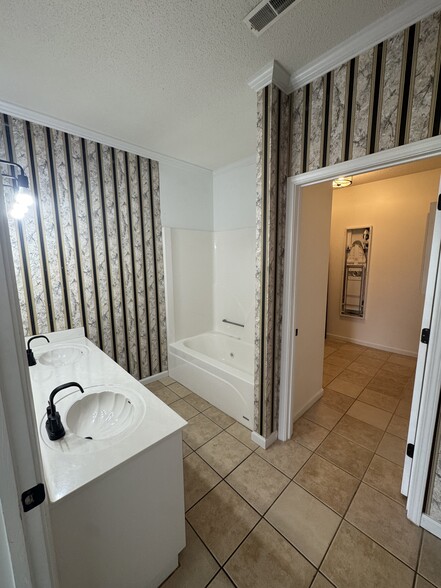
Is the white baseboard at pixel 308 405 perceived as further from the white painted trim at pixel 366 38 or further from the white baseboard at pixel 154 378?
the white painted trim at pixel 366 38

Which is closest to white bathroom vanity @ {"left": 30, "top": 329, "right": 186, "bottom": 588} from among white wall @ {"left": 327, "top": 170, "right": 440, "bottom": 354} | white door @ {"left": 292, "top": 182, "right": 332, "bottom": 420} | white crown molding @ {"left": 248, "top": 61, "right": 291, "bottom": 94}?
white door @ {"left": 292, "top": 182, "right": 332, "bottom": 420}

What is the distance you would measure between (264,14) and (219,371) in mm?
2500

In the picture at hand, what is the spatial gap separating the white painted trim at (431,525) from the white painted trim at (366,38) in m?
2.66

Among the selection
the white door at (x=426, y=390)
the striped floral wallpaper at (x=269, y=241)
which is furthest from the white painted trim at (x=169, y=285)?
the white door at (x=426, y=390)

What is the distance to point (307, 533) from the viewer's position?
54.2 inches

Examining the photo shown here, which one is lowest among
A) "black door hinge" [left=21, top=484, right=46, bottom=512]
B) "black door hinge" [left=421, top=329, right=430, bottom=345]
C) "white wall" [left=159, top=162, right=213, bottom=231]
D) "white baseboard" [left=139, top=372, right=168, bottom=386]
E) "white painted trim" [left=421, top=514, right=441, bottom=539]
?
"white painted trim" [left=421, top=514, right=441, bottom=539]

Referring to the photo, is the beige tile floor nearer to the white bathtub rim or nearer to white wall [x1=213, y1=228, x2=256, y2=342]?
the white bathtub rim

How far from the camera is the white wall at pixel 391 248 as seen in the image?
3451 millimetres

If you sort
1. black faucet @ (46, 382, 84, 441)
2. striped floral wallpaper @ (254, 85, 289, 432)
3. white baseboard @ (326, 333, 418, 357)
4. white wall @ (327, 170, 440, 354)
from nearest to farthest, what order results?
1. black faucet @ (46, 382, 84, 441)
2. striped floral wallpaper @ (254, 85, 289, 432)
3. white wall @ (327, 170, 440, 354)
4. white baseboard @ (326, 333, 418, 357)

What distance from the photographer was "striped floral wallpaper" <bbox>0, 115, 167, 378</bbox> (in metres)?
2.06

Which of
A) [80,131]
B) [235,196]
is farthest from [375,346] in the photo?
[80,131]

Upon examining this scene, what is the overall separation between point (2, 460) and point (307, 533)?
5.37 ft

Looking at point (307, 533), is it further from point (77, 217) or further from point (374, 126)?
point (77, 217)

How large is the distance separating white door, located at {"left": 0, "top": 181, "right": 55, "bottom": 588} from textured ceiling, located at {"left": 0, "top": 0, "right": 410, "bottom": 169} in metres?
1.41
